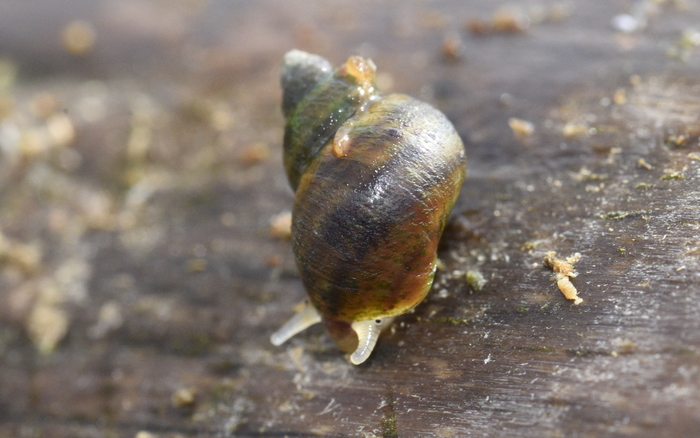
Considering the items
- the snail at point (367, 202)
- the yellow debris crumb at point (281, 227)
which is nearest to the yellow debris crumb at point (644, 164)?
the snail at point (367, 202)

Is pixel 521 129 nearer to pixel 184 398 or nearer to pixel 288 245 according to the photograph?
pixel 288 245

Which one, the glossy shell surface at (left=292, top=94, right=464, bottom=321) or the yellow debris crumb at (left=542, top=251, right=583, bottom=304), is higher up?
the glossy shell surface at (left=292, top=94, right=464, bottom=321)

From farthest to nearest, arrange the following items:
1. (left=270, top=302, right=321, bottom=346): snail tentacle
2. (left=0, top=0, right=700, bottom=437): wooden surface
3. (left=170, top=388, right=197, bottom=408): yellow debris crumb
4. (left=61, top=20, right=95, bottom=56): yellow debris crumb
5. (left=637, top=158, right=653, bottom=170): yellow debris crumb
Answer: (left=61, top=20, right=95, bottom=56): yellow debris crumb → (left=170, top=388, right=197, bottom=408): yellow debris crumb → (left=270, top=302, right=321, bottom=346): snail tentacle → (left=637, top=158, right=653, bottom=170): yellow debris crumb → (left=0, top=0, right=700, bottom=437): wooden surface

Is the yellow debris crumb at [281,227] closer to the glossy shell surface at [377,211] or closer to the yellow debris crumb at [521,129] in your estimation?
the glossy shell surface at [377,211]

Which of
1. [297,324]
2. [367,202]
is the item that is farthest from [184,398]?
[367,202]

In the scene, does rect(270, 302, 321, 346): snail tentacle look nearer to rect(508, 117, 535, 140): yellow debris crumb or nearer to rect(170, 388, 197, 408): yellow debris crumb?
rect(170, 388, 197, 408): yellow debris crumb

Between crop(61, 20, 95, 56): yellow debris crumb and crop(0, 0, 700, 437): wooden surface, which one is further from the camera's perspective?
crop(61, 20, 95, 56): yellow debris crumb

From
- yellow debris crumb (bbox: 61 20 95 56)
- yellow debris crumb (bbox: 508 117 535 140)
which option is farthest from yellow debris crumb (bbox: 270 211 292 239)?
yellow debris crumb (bbox: 61 20 95 56)
